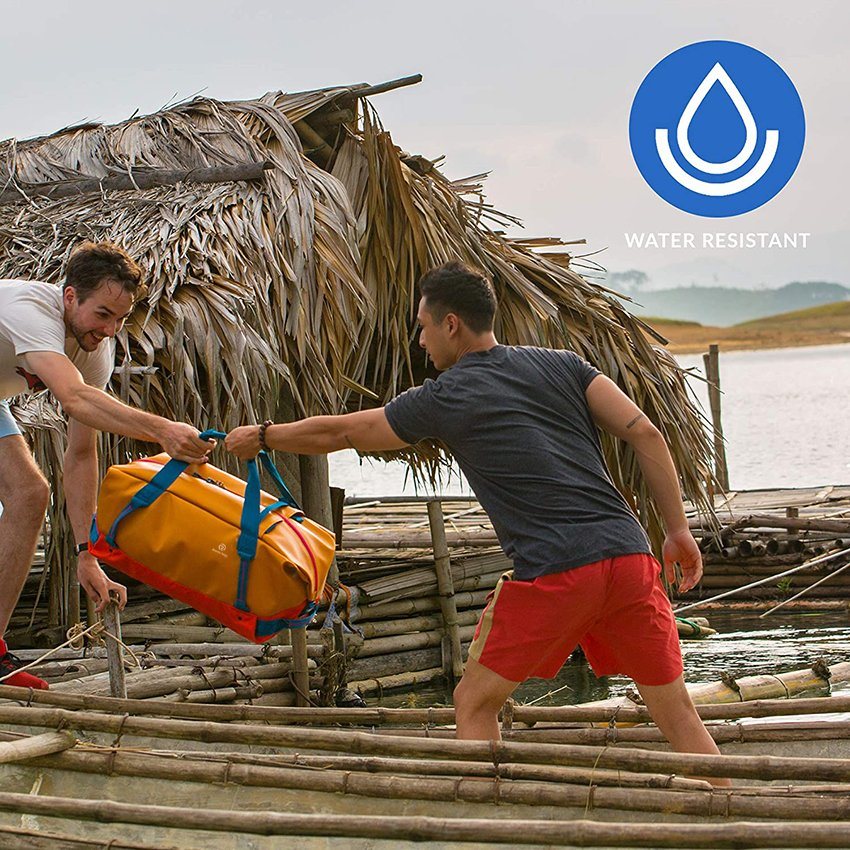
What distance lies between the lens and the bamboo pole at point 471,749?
3732mm

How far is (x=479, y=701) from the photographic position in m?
3.91

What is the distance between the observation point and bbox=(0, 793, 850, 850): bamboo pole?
3189 mm

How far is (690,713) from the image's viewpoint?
3.95m

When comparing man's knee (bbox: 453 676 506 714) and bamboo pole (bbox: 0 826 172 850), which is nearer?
bamboo pole (bbox: 0 826 172 850)

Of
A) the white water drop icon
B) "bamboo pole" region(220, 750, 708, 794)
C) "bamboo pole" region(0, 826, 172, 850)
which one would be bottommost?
"bamboo pole" region(0, 826, 172, 850)

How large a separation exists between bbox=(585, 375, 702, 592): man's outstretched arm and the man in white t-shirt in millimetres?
1308

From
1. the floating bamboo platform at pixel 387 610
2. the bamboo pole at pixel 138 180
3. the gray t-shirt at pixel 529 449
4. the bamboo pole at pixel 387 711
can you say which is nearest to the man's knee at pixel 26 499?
the bamboo pole at pixel 387 711

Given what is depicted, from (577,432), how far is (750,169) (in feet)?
55.4

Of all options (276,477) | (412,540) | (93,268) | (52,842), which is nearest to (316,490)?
(412,540)

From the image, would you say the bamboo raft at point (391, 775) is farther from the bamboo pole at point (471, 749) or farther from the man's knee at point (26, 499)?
A: the man's knee at point (26, 499)

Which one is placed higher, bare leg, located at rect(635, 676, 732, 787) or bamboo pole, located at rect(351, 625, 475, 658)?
bare leg, located at rect(635, 676, 732, 787)

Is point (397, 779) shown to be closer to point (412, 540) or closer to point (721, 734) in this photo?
point (721, 734)

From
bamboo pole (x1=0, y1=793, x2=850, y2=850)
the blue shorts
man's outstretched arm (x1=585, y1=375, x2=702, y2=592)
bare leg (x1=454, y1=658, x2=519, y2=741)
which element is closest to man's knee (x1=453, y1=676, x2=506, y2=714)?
bare leg (x1=454, y1=658, x2=519, y2=741)

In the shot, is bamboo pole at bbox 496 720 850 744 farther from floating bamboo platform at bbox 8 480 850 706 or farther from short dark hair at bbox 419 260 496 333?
floating bamboo platform at bbox 8 480 850 706
